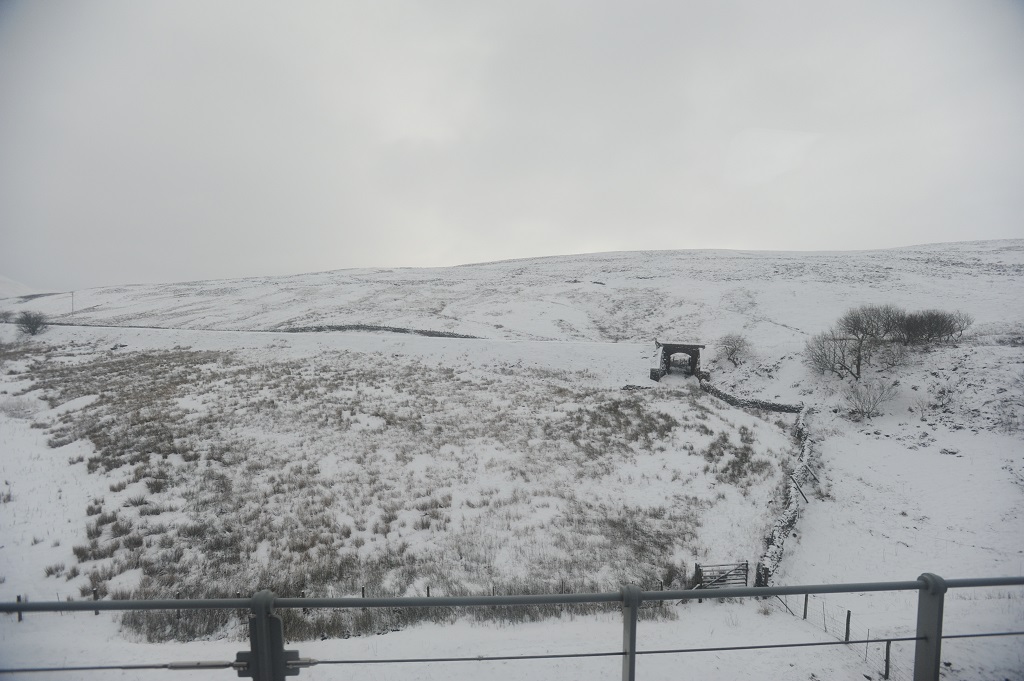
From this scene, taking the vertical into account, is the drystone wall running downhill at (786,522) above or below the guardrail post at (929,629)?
below

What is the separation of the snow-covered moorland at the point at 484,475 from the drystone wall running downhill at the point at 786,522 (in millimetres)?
374

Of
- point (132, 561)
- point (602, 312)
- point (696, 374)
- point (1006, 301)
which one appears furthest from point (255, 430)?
point (1006, 301)

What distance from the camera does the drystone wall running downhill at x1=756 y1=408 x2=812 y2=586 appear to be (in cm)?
1110

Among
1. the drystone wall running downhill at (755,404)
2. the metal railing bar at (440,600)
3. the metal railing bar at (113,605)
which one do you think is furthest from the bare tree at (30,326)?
the drystone wall running downhill at (755,404)

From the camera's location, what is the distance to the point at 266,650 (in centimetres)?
309

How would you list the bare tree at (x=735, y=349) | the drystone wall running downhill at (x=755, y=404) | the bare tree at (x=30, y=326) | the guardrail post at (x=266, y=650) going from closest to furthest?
the guardrail post at (x=266, y=650) < the drystone wall running downhill at (x=755, y=404) < the bare tree at (x=735, y=349) < the bare tree at (x=30, y=326)

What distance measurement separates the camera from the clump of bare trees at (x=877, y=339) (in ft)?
88.7

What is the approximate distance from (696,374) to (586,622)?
27.5 meters

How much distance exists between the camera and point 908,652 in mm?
6164

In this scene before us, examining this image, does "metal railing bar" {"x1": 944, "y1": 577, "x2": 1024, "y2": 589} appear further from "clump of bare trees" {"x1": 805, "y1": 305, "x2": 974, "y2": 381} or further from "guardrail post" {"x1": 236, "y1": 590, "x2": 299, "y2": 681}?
"clump of bare trees" {"x1": 805, "y1": 305, "x2": 974, "y2": 381}

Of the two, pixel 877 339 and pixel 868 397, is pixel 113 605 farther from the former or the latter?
pixel 877 339

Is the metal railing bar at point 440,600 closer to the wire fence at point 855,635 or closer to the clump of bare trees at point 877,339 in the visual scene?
the wire fence at point 855,635

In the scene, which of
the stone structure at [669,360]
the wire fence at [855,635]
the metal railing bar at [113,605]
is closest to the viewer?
the metal railing bar at [113,605]

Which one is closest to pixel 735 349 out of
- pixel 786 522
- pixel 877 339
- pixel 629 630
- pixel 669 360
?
pixel 669 360
